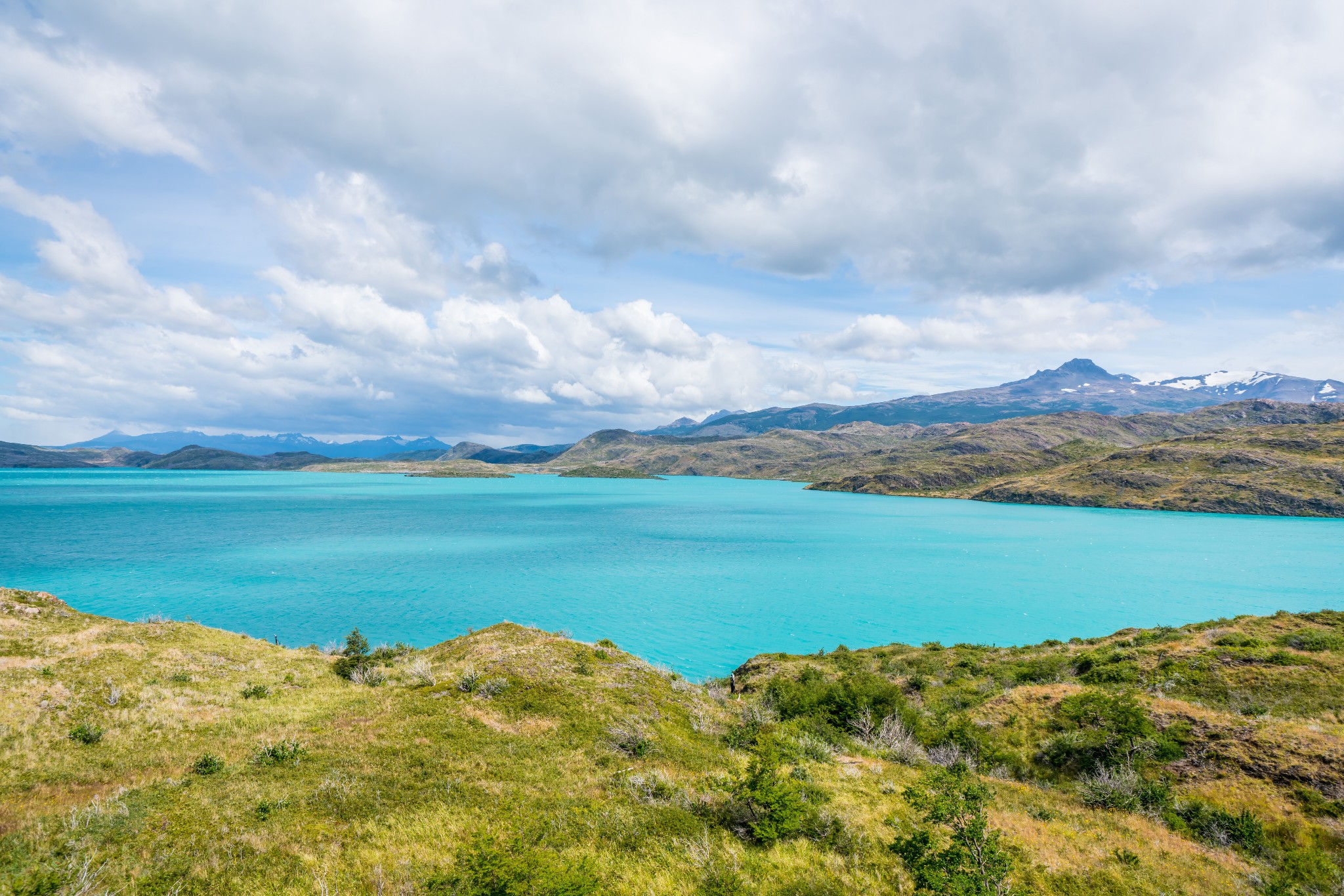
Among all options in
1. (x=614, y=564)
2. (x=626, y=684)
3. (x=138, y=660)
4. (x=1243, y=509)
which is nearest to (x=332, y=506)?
(x=614, y=564)

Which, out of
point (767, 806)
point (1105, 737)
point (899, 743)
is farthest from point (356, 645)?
point (1105, 737)

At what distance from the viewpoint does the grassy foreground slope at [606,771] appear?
11898 millimetres

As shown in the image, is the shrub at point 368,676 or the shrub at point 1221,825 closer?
the shrub at point 1221,825

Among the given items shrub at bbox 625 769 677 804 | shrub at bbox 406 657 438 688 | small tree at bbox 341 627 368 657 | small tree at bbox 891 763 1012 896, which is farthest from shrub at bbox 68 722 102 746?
small tree at bbox 891 763 1012 896

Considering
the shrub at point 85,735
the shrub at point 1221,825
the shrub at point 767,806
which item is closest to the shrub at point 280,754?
the shrub at point 85,735

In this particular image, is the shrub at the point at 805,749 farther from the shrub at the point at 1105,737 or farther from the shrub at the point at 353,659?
the shrub at the point at 353,659

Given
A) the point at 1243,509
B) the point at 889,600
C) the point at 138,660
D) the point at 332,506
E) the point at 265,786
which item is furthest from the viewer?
the point at 1243,509

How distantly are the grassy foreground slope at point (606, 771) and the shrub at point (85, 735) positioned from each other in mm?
269

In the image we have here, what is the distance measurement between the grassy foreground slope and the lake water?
79.6ft

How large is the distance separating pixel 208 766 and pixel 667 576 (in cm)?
7069

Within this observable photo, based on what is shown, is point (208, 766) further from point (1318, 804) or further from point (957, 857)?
point (1318, 804)

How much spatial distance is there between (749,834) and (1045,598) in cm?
7672

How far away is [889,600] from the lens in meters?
71.1

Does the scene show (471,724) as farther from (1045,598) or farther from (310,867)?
(1045,598)
